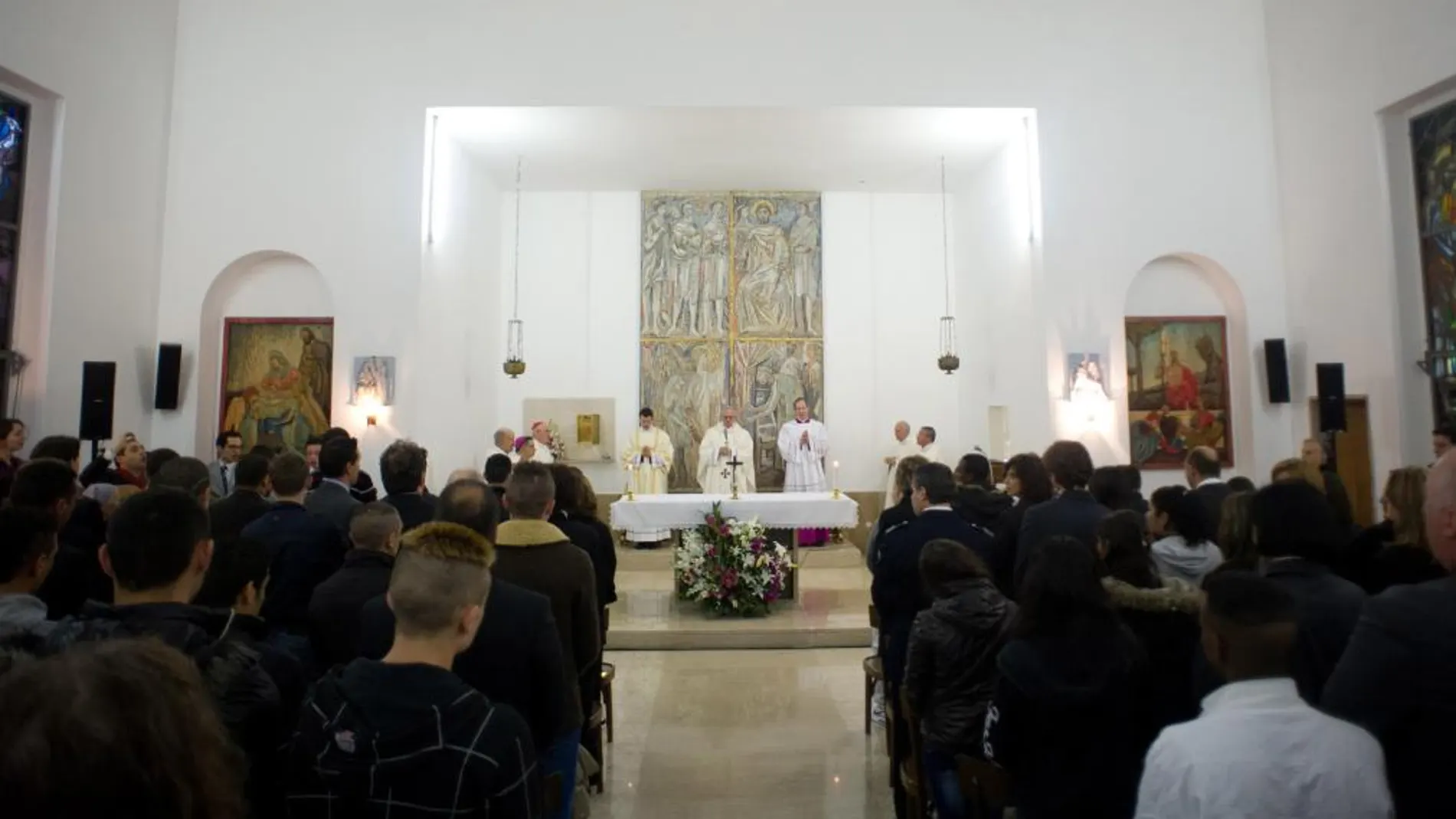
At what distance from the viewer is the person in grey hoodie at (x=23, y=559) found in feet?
7.30

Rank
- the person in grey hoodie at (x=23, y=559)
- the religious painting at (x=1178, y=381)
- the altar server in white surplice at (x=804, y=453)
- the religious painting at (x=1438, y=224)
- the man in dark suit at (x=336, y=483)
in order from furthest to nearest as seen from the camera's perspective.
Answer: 1. the altar server in white surplice at (x=804, y=453)
2. the religious painting at (x=1178, y=381)
3. the religious painting at (x=1438, y=224)
4. the man in dark suit at (x=336, y=483)
5. the person in grey hoodie at (x=23, y=559)

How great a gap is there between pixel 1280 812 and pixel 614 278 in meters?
13.3

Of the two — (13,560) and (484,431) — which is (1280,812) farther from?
(484,431)

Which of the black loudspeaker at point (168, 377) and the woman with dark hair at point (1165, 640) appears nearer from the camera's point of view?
the woman with dark hair at point (1165, 640)

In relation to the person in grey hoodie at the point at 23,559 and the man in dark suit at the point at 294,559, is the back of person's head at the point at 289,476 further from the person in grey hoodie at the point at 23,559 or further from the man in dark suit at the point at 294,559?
the person in grey hoodie at the point at 23,559

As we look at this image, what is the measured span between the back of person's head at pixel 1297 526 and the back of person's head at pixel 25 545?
3648 millimetres

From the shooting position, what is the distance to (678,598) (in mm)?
9086

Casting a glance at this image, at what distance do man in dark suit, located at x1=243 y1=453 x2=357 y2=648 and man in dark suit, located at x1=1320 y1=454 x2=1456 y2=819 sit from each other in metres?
3.37

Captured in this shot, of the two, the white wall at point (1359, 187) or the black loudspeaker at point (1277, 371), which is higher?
the white wall at point (1359, 187)

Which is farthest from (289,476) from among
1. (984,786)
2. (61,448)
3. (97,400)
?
(97,400)

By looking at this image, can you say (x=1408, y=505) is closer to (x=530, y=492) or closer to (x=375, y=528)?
(x=530, y=492)

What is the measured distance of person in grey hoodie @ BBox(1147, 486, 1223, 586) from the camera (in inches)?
145

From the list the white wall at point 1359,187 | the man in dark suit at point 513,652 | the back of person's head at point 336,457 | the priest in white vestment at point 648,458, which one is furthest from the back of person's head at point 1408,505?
the priest in white vestment at point 648,458

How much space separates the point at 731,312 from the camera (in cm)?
1412
